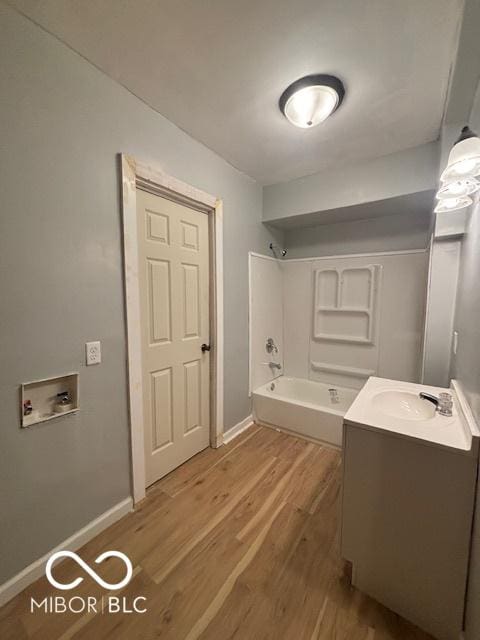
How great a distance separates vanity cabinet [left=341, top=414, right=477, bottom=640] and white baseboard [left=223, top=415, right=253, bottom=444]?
134cm

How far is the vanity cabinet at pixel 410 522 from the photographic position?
96cm

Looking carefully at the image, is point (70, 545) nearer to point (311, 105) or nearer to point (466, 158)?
point (466, 158)

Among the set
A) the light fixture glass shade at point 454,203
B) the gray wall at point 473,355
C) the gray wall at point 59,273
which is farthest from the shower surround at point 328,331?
the gray wall at point 59,273

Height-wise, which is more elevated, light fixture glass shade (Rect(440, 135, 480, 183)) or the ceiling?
the ceiling

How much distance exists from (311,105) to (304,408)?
2297mm

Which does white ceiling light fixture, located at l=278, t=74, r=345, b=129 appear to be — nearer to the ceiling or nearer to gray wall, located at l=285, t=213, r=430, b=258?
the ceiling

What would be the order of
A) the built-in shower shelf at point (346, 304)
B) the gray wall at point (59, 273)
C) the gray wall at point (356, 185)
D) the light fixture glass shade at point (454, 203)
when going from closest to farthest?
the gray wall at point (59, 273)
the light fixture glass shade at point (454, 203)
the gray wall at point (356, 185)
the built-in shower shelf at point (346, 304)

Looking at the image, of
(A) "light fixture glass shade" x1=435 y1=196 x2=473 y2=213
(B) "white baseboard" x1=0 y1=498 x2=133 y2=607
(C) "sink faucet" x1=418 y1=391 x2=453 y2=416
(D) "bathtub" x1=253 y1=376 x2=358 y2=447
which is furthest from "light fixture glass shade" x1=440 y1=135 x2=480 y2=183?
(B) "white baseboard" x1=0 y1=498 x2=133 y2=607

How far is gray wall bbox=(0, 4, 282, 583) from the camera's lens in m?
1.09

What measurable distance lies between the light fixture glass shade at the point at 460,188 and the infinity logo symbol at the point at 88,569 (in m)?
2.41

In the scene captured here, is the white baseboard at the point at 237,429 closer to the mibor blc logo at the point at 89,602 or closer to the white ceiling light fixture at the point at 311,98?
the mibor blc logo at the point at 89,602

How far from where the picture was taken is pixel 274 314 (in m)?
3.04

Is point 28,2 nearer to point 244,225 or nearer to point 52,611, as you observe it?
point 244,225

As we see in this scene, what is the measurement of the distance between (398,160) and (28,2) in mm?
2358
